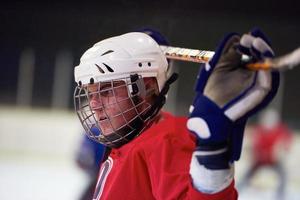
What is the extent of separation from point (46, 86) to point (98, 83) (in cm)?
262

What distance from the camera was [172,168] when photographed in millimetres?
864

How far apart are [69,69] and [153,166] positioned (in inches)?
86.0

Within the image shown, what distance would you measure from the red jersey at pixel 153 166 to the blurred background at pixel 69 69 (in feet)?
1.69

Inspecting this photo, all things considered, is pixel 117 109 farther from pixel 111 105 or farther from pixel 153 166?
pixel 153 166

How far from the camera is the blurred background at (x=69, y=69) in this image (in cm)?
178

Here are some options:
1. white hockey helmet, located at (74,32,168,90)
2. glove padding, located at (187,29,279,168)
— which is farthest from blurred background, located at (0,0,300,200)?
glove padding, located at (187,29,279,168)

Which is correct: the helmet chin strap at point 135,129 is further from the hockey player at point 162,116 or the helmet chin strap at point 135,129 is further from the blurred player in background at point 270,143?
the blurred player in background at point 270,143

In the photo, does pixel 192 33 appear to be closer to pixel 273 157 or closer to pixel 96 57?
pixel 96 57

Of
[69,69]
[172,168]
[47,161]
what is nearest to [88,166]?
[69,69]

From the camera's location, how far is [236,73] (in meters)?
0.68

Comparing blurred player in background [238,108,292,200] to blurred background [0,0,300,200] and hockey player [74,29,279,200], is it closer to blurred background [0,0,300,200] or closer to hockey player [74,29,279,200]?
blurred background [0,0,300,200]

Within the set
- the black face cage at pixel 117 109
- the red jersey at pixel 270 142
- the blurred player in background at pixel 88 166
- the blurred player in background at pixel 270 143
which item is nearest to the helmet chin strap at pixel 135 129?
the black face cage at pixel 117 109

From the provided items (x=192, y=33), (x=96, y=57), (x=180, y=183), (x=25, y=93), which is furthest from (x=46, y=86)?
(x=180, y=183)

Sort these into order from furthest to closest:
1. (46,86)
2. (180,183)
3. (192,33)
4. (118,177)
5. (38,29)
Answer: (46,86), (38,29), (192,33), (118,177), (180,183)
